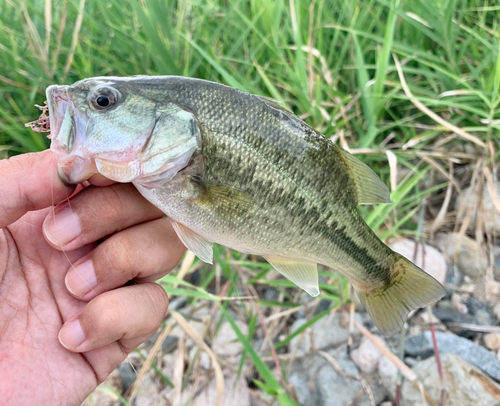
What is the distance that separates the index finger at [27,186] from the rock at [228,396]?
4.50 feet

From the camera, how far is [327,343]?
2.13 meters

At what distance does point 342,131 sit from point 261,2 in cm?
97

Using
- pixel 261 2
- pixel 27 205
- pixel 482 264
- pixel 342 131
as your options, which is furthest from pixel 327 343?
pixel 261 2

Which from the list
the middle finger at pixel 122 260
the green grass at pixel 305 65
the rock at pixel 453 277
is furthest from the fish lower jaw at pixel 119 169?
the rock at pixel 453 277

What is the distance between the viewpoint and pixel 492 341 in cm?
198

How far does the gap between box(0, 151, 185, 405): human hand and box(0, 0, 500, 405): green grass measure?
2.19ft

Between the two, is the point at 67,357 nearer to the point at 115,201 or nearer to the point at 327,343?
the point at 115,201

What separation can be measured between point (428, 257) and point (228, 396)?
142cm

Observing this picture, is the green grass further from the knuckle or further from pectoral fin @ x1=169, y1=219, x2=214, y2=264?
pectoral fin @ x1=169, y1=219, x2=214, y2=264

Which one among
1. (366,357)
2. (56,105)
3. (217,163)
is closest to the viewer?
(56,105)

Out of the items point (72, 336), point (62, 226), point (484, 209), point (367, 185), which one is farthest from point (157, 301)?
point (484, 209)

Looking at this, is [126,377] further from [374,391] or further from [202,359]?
[374,391]

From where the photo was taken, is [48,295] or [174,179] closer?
[174,179]

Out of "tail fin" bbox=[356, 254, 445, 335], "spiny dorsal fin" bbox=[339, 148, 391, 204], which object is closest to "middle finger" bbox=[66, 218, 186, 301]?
"spiny dorsal fin" bbox=[339, 148, 391, 204]
